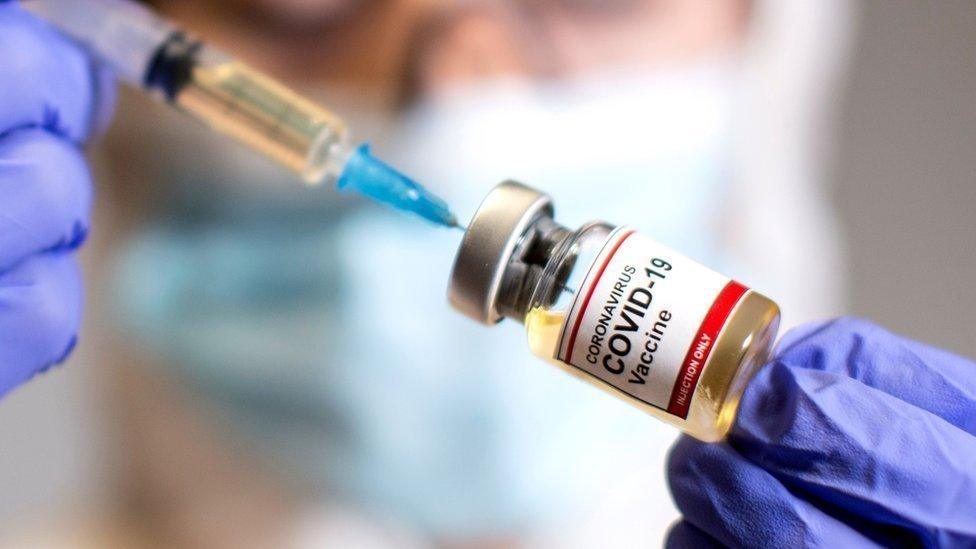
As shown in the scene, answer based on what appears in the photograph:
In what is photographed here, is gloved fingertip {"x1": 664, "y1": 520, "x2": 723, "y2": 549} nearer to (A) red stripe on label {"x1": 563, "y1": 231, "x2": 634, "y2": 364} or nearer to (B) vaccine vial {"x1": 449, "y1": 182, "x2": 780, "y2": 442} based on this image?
(B) vaccine vial {"x1": 449, "y1": 182, "x2": 780, "y2": 442}

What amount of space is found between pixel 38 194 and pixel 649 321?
542 mm

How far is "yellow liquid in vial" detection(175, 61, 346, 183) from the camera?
776mm

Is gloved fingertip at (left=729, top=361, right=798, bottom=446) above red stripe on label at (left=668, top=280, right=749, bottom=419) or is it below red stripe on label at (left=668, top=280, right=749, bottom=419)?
below

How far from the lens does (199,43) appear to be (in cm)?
83

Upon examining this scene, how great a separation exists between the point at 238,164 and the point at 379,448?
423mm

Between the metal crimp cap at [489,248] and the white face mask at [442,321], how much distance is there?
37 centimetres

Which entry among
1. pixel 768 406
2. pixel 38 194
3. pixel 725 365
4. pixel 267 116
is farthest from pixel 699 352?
pixel 38 194

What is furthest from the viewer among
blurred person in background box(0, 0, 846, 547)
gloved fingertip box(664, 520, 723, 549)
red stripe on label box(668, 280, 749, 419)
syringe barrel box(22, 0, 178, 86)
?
blurred person in background box(0, 0, 846, 547)

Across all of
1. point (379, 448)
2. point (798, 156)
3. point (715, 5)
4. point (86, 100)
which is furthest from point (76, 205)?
point (798, 156)

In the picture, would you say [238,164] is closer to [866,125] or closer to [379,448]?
[379,448]

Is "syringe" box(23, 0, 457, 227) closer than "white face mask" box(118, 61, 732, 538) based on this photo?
Yes

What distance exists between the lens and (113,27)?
83 centimetres

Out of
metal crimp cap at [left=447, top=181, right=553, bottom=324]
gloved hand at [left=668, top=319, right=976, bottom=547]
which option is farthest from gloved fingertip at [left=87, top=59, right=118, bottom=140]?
gloved hand at [left=668, top=319, right=976, bottom=547]

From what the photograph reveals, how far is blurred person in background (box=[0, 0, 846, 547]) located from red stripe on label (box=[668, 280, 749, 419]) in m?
0.48
